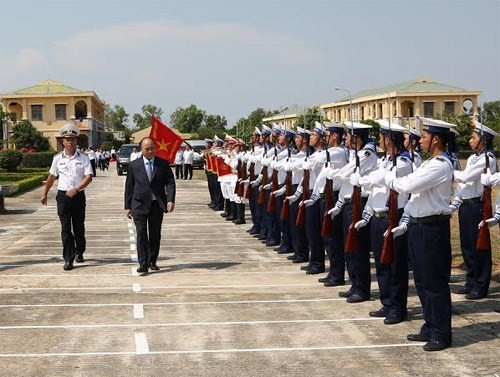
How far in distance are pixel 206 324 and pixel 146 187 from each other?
379cm

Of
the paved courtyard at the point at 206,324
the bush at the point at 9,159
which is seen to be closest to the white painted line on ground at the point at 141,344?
the paved courtyard at the point at 206,324

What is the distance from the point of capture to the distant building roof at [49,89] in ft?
305

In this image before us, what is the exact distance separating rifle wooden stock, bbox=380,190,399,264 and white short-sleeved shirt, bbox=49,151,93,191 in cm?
546

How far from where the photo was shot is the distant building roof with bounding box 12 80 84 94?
92.8 metres

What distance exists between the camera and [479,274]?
930 centimetres

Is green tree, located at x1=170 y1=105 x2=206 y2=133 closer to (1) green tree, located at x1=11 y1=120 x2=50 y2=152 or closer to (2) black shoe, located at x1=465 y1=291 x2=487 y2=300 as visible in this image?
(1) green tree, located at x1=11 y1=120 x2=50 y2=152

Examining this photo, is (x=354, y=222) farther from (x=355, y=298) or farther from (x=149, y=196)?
(x=149, y=196)

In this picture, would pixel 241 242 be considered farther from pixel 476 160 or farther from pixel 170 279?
pixel 476 160

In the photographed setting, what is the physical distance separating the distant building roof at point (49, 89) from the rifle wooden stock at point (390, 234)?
3463 inches

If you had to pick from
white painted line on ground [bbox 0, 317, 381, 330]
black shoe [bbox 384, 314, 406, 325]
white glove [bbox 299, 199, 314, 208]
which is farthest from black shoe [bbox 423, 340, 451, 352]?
white glove [bbox 299, 199, 314, 208]

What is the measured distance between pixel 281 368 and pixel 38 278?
526 centimetres

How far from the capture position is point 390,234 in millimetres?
7734

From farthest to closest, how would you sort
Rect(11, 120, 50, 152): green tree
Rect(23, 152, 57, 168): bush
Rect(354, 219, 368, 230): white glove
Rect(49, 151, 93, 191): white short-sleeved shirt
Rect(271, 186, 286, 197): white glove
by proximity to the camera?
Rect(11, 120, 50, 152): green tree
Rect(23, 152, 57, 168): bush
Rect(271, 186, 286, 197): white glove
Rect(49, 151, 93, 191): white short-sleeved shirt
Rect(354, 219, 368, 230): white glove

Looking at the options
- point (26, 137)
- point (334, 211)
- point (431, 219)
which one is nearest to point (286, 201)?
point (334, 211)
